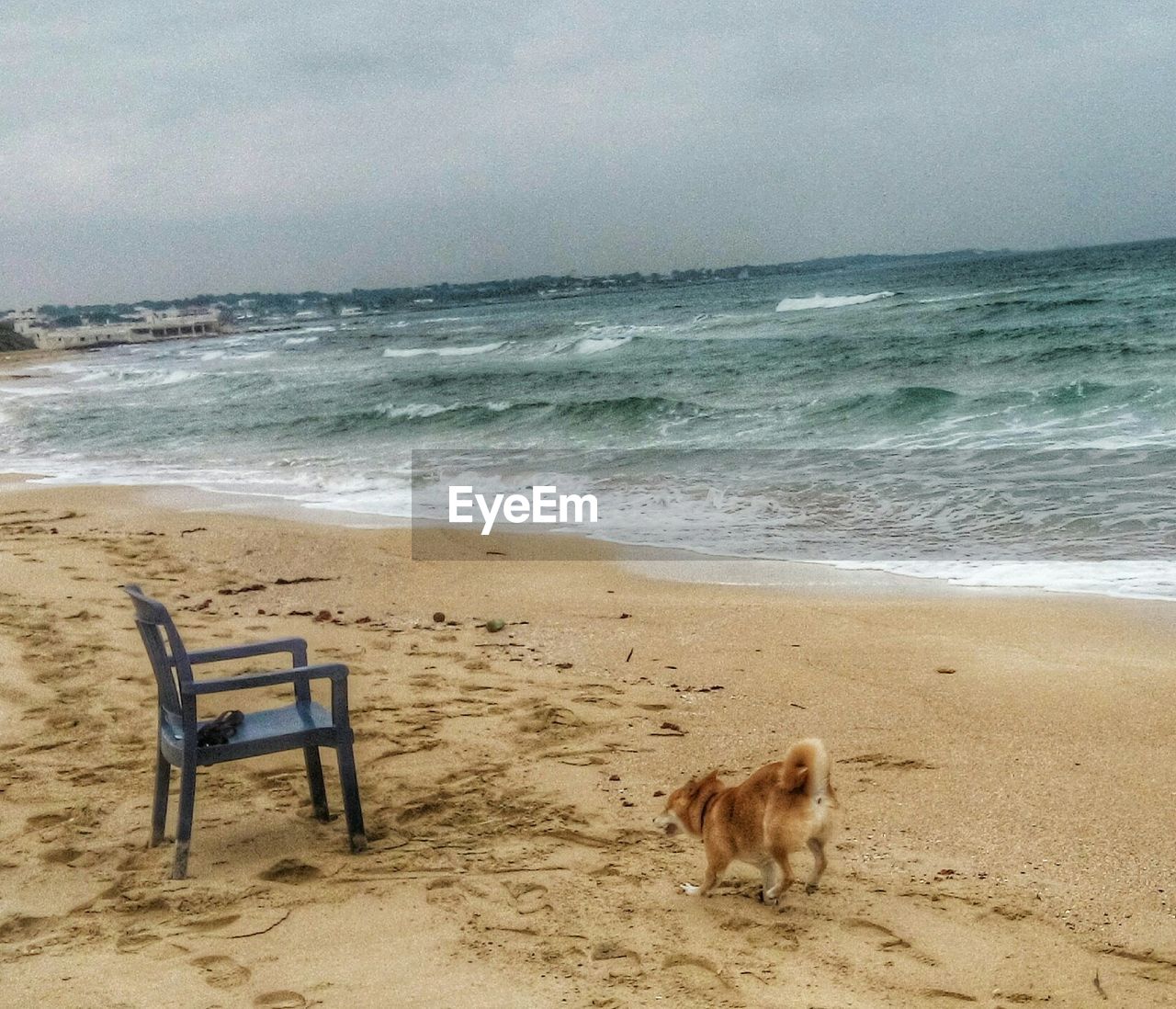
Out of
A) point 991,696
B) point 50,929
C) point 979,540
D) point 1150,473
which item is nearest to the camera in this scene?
point 50,929

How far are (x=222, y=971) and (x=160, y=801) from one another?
1.11m

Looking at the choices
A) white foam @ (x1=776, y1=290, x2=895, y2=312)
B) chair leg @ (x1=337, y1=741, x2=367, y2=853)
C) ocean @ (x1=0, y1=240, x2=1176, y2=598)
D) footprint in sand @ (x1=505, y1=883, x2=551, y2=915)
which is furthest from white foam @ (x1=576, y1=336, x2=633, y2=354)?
footprint in sand @ (x1=505, y1=883, x2=551, y2=915)

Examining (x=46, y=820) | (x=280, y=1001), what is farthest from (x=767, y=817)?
(x=46, y=820)

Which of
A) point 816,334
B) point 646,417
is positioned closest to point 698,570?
point 646,417

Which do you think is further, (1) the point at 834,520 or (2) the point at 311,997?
(1) the point at 834,520

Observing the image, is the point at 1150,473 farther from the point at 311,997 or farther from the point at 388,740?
the point at 311,997

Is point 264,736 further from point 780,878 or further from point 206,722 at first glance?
point 780,878

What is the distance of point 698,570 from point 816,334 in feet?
91.1

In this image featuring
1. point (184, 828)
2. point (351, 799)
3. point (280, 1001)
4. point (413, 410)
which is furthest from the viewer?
point (413, 410)

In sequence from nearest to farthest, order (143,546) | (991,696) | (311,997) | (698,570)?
1. (311,997)
2. (991,696)
3. (698,570)
4. (143,546)

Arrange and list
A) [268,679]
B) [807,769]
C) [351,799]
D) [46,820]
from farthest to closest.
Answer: [46,820] → [351,799] → [268,679] → [807,769]

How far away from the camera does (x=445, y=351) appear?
1777 inches

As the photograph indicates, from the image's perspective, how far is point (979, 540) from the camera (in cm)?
904

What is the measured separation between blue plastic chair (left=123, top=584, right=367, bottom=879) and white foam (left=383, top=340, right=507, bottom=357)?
39.0m
